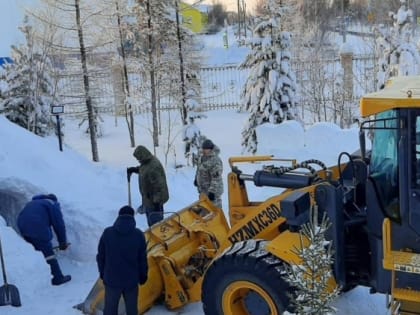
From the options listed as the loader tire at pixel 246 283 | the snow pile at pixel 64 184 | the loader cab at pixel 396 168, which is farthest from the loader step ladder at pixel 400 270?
the snow pile at pixel 64 184

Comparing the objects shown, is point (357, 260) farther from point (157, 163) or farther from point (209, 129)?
point (209, 129)

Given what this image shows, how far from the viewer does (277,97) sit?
59.6ft

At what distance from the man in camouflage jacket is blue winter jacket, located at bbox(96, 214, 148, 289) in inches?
103

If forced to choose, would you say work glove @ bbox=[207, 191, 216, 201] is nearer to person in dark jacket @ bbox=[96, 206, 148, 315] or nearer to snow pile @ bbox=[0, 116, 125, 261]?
snow pile @ bbox=[0, 116, 125, 261]

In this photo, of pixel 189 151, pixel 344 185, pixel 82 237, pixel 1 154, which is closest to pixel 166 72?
pixel 189 151

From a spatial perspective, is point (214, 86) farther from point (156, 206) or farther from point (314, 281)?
point (314, 281)

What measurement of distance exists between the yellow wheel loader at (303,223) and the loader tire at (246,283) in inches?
0.4

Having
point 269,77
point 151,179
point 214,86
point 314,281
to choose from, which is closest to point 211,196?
point 151,179

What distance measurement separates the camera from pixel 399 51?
18594 mm

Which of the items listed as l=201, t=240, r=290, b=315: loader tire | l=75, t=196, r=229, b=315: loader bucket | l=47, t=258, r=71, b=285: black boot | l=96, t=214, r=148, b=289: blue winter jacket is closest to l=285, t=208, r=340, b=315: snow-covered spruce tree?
l=201, t=240, r=290, b=315: loader tire

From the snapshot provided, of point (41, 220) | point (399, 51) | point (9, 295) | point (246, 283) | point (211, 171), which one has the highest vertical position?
point (399, 51)

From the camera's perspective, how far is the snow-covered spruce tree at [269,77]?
57.9ft

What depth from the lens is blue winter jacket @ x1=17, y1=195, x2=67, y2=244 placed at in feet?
27.3

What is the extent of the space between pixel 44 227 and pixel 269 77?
10963mm
